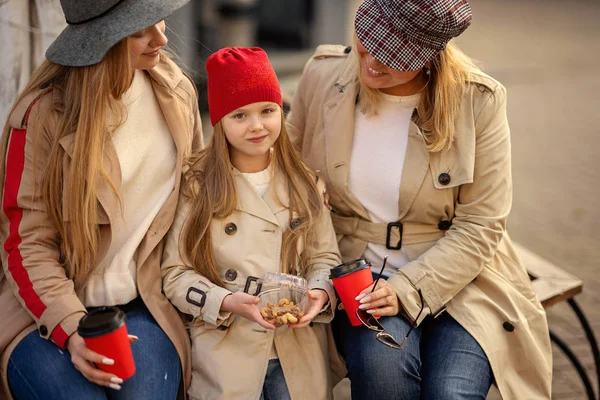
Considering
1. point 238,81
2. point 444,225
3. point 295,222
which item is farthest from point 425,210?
point 238,81

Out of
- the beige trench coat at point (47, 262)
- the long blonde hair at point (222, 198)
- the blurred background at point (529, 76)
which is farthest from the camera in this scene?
the blurred background at point (529, 76)

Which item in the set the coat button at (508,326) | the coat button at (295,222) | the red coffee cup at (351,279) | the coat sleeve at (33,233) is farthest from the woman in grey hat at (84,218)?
the coat button at (508,326)

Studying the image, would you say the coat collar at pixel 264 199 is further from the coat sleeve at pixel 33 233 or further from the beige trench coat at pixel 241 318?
the coat sleeve at pixel 33 233

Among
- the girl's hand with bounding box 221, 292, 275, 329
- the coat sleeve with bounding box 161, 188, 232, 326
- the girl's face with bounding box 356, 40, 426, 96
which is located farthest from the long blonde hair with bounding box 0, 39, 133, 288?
the girl's face with bounding box 356, 40, 426, 96

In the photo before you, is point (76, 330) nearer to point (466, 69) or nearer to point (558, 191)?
point (466, 69)

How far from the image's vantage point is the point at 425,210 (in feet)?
9.00

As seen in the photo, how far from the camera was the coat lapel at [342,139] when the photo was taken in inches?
109

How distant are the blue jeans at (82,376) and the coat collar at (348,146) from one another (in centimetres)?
86

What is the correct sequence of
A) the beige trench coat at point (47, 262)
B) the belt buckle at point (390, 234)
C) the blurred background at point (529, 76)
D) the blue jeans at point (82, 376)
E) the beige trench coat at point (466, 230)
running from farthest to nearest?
the blurred background at point (529, 76), the belt buckle at point (390, 234), the beige trench coat at point (466, 230), the beige trench coat at point (47, 262), the blue jeans at point (82, 376)

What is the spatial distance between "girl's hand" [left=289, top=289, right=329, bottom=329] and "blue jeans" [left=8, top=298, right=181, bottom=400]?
1.42 ft

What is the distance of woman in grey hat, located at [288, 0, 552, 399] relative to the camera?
2498mm

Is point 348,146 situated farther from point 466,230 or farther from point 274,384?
point 274,384

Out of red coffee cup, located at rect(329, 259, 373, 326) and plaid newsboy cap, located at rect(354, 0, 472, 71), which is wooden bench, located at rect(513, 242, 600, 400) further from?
plaid newsboy cap, located at rect(354, 0, 472, 71)

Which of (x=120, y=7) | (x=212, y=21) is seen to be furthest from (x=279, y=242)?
(x=212, y=21)
